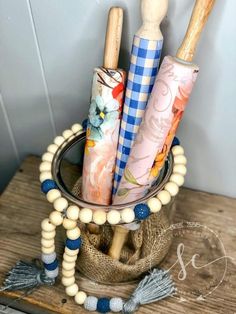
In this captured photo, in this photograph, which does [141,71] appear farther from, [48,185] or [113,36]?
[48,185]

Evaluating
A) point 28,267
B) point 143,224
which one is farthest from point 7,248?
point 143,224

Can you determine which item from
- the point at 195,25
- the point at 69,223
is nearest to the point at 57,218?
the point at 69,223

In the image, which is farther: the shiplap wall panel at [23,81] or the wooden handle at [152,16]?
the shiplap wall panel at [23,81]

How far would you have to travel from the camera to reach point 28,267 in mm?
488

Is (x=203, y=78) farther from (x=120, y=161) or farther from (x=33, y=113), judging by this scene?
(x=33, y=113)

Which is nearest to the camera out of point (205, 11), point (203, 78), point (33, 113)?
point (205, 11)

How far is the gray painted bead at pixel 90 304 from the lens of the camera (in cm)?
46

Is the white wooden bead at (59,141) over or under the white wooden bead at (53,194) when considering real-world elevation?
over

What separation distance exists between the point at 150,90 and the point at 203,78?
8 centimetres

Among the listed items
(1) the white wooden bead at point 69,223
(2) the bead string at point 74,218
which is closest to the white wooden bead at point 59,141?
(2) the bead string at point 74,218

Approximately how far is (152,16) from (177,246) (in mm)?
274

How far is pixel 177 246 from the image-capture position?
0.51 meters

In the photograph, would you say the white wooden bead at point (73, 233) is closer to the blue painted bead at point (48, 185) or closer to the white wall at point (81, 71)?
the blue painted bead at point (48, 185)

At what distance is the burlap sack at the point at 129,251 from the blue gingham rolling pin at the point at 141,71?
0.24 feet
